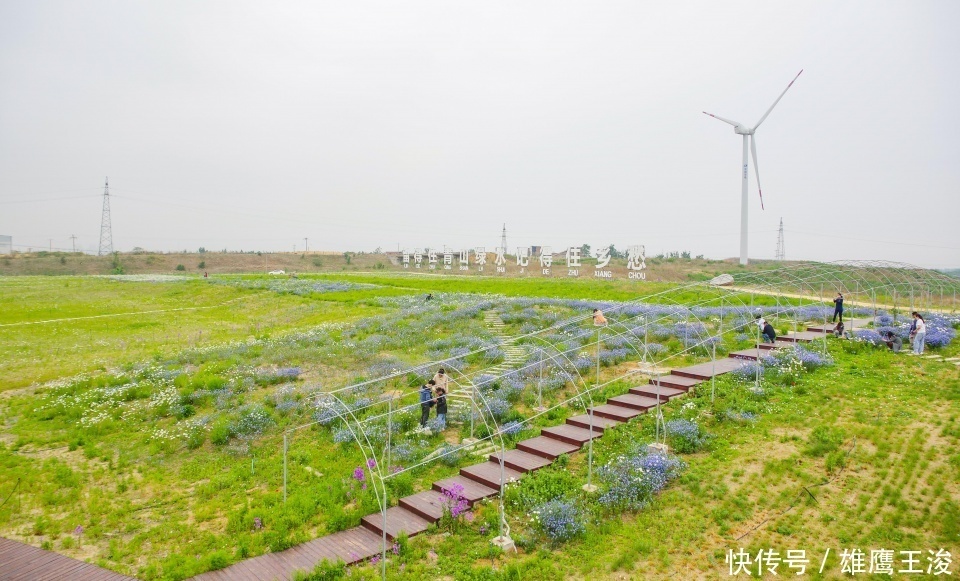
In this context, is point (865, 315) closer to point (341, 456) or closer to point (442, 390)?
point (442, 390)

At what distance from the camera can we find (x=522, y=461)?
15039mm

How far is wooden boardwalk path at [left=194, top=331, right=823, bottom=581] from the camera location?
11.1 m

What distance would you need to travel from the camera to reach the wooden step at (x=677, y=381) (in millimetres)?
19500

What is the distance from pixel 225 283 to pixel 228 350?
43714 millimetres

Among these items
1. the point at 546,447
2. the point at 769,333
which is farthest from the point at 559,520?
the point at 769,333

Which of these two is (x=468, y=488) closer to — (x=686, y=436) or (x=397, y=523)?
(x=397, y=523)

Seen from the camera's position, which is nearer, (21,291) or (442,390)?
(442,390)

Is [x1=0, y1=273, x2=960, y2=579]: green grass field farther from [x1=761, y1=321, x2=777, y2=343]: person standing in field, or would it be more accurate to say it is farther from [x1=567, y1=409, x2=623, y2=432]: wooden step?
[x1=761, y1=321, x2=777, y2=343]: person standing in field

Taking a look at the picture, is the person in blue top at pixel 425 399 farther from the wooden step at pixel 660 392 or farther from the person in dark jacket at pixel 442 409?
the wooden step at pixel 660 392

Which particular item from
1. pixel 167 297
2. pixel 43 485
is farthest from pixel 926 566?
pixel 167 297

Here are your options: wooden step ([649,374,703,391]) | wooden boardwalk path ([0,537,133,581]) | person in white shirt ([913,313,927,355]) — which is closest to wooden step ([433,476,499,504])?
wooden boardwalk path ([0,537,133,581])

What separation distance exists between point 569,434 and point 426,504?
5.32 m

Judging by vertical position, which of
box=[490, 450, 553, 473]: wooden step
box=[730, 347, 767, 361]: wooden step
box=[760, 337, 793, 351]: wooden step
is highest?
box=[760, 337, 793, 351]: wooden step

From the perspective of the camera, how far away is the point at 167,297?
62.4 metres
